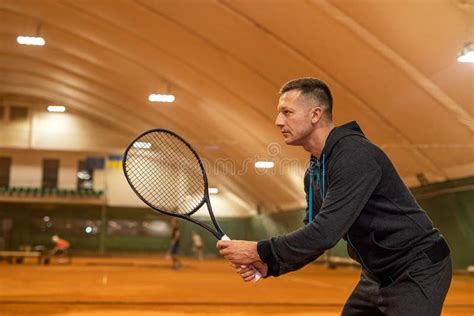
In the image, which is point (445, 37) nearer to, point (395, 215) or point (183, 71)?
point (183, 71)

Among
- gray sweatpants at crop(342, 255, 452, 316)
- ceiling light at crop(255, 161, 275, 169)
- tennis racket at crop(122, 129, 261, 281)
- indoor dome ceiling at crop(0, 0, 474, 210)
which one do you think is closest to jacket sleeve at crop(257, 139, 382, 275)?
gray sweatpants at crop(342, 255, 452, 316)

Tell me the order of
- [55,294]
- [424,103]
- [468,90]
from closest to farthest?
[55,294] → [468,90] → [424,103]

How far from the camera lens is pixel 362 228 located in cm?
277

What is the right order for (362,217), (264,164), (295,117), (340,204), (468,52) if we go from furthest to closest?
(264,164) < (468,52) < (295,117) < (362,217) < (340,204)

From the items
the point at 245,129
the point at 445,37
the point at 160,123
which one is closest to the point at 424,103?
the point at 445,37

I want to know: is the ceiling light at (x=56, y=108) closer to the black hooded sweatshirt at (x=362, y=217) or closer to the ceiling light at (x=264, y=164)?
the ceiling light at (x=264, y=164)

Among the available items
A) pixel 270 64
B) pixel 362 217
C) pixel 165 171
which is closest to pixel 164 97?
pixel 270 64

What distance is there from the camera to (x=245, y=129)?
21.2m

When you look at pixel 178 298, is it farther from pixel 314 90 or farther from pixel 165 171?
pixel 314 90

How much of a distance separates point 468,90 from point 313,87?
12365 millimetres

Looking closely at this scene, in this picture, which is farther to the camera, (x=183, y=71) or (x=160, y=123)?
(x=160, y=123)

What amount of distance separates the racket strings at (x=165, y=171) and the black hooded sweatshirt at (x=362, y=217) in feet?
5.00

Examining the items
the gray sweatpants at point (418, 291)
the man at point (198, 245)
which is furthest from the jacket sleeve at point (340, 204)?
the man at point (198, 245)

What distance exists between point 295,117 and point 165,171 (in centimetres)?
207
